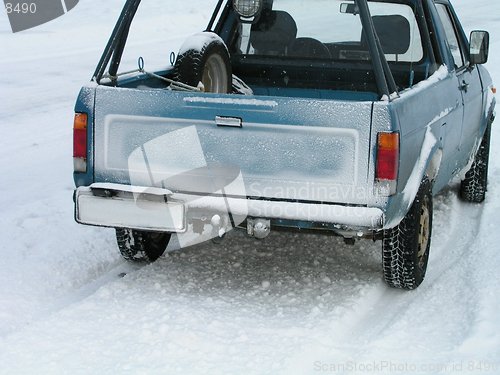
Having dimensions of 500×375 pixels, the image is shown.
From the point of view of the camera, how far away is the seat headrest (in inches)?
237

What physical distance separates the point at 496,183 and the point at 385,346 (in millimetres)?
3786

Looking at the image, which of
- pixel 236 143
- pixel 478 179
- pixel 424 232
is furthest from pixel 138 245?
pixel 478 179

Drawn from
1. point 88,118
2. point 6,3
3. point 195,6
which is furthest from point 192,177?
point 195,6

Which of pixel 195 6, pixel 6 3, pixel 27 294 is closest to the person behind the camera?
pixel 27 294

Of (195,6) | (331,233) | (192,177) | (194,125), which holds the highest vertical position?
Result: (194,125)

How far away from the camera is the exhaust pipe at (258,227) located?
14.4 feet

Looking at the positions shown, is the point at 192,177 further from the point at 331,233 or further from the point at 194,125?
the point at 331,233

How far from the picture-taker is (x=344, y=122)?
4145 millimetres

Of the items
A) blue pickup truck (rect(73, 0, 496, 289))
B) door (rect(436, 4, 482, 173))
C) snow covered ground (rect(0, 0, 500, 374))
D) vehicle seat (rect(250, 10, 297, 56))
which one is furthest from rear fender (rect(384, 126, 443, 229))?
vehicle seat (rect(250, 10, 297, 56))

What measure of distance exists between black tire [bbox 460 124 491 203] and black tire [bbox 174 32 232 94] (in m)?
2.24

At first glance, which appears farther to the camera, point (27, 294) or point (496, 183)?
point (496, 183)

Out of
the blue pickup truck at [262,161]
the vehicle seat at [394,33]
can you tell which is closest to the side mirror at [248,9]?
the vehicle seat at [394,33]

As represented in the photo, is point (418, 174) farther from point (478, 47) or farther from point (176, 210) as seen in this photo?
point (478, 47)

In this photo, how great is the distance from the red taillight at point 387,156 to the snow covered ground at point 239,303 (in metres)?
0.80
